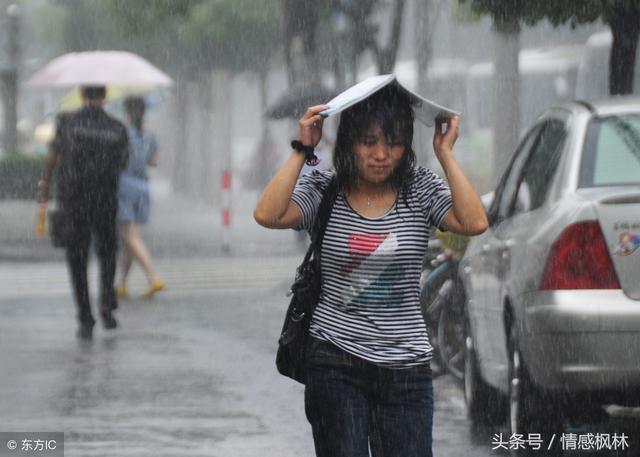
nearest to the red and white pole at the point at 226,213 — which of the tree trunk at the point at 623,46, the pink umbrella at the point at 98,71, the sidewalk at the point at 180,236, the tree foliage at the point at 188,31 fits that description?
the sidewalk at the point at 180,236

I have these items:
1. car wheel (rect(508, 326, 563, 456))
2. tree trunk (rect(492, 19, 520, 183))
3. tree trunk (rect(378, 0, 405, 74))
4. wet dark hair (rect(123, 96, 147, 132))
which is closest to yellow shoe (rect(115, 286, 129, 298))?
wet dark hair (rect(123, 96, 147, 132))

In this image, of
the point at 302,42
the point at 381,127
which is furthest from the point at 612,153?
the point at 302,42

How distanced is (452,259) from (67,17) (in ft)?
126

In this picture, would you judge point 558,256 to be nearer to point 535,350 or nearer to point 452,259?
point 535,350

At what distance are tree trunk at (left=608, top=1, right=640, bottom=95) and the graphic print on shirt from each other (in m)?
7.46

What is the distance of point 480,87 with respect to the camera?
4053 cm

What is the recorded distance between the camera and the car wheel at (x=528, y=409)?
273 inches

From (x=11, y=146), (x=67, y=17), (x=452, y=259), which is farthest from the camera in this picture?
(x=67, y=17)

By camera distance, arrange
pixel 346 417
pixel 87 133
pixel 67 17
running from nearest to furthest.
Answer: pixel 346 417 < pixel 87 133 < pixel 67 17

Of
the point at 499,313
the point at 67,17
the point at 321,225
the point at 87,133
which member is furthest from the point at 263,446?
the point at 67,17

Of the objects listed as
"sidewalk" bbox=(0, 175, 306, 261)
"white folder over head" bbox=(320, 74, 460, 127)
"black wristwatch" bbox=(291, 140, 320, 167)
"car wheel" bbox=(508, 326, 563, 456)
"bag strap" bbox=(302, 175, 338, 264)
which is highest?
"white folder over head" bbox=(320, 74, 460, 127)

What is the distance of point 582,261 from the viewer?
6.68m

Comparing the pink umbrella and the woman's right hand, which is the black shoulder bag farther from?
the pink umbrella

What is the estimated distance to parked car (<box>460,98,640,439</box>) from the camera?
259 inches
